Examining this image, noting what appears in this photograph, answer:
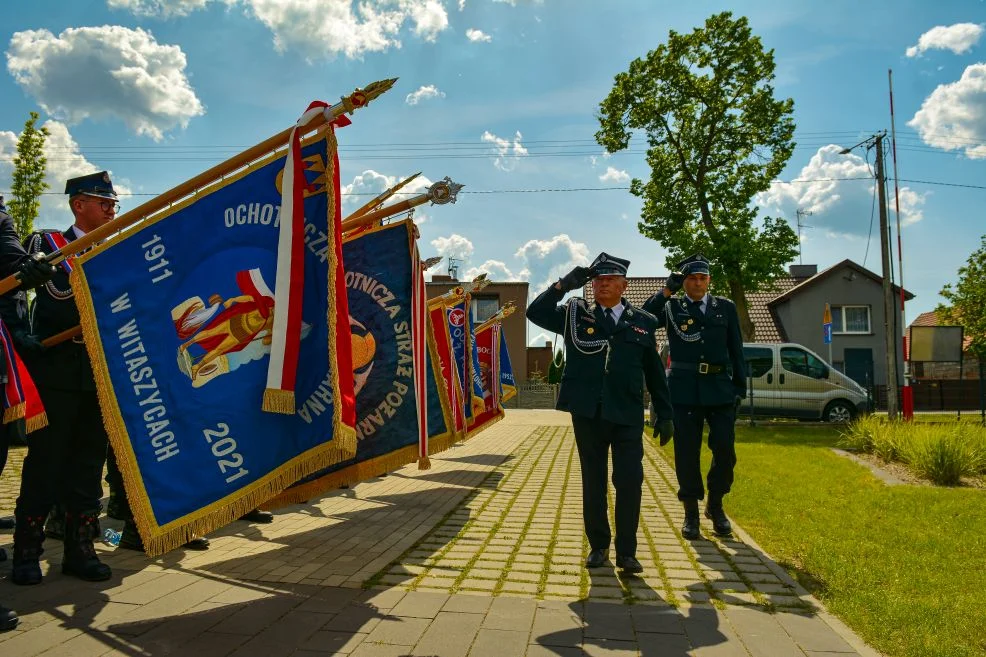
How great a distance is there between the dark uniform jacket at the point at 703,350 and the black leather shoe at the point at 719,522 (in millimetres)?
853

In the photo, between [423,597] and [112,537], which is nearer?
[423,597]

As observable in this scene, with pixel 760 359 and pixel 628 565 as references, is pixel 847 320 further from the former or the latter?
pixel 628 565

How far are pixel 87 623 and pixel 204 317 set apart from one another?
160cm

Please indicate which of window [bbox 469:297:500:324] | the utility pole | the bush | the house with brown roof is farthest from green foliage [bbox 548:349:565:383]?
the bush

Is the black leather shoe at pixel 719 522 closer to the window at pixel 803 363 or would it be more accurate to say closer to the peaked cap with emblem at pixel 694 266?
the peaked cap with emblem at pixel 694 266

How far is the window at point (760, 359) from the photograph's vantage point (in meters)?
18.2

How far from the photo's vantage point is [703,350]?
19.1 feet

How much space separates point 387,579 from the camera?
4.33m

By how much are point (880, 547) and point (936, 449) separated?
400 centimetres

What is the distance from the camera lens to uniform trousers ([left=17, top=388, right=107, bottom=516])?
4.10 meters

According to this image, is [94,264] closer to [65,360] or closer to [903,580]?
[65,360]

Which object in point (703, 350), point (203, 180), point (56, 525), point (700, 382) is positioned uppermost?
point (203, 180)

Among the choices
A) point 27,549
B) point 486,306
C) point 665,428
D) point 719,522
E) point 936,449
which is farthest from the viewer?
point 486,306

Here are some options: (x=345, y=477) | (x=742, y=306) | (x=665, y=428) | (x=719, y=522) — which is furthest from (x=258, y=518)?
(x=742, y=306)
